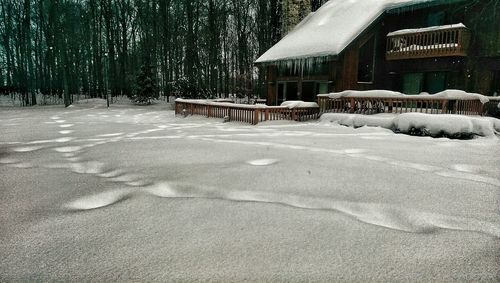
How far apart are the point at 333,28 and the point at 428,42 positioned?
547 cm

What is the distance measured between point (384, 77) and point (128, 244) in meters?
19.7

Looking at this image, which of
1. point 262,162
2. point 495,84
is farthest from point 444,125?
point 495,84

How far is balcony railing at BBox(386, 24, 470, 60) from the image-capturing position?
52.0 ft

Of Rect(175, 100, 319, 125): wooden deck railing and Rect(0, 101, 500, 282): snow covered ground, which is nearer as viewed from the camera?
Rect(0, 101, 500, 282): snow covered ground

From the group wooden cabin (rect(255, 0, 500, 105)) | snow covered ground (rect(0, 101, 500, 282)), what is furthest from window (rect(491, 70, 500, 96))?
snow covered ground (rect(0, 101, 500, 282))

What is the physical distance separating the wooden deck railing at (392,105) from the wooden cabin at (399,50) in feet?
9.54

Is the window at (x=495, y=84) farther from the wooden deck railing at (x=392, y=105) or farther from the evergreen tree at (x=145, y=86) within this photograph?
the evergreen tree at (x=145, y=86)

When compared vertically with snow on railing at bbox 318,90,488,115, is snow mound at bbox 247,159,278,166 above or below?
below

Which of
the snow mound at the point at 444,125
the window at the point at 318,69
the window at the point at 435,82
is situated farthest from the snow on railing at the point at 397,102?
the window at the point at 318,69

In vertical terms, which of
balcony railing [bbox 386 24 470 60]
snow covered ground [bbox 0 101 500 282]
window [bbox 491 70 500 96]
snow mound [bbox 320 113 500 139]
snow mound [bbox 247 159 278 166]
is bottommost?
snow covered ground [bbox 0 101 500 282]

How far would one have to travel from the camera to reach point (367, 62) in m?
19.3

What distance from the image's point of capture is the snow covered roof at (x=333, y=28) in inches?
690

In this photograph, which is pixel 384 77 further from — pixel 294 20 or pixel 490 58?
pixel 294 20

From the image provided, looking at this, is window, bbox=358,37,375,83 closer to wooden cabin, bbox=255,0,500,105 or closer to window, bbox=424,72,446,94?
wooden cabin, bbox=255,0,500,105
